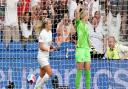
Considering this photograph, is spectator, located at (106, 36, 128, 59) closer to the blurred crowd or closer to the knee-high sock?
the blurred crowd

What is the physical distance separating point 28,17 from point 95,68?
6.36 feet

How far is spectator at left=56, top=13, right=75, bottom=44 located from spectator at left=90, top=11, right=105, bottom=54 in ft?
1.55

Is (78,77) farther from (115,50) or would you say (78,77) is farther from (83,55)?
(115,50)

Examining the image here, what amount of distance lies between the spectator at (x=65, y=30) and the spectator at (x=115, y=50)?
0.89 m

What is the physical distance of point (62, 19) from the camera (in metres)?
12.4

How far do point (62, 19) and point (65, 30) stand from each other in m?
0.28

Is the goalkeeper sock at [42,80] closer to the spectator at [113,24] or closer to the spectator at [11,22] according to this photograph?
the spectator at [11,22]

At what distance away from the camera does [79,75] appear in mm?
11062

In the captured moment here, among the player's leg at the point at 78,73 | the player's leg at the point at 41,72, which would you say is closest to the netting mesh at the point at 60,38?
the player's leg at the point at 78,73

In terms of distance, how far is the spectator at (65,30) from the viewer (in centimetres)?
1216

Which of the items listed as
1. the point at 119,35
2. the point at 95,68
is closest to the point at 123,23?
the point at 119,35

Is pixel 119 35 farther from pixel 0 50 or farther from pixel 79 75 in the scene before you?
pixel 0 50

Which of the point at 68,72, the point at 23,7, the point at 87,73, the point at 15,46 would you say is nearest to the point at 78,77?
the point at 87,73

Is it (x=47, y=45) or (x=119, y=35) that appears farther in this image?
(x=119, y=35)
